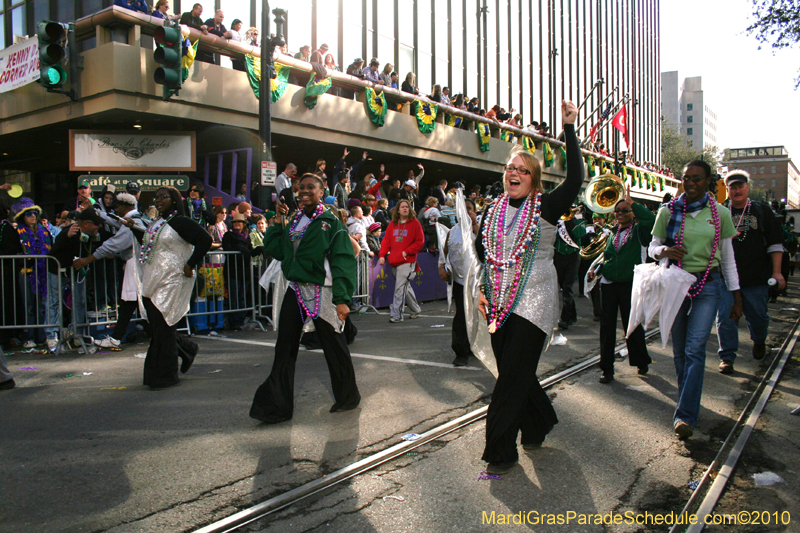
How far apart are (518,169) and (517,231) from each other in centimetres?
37

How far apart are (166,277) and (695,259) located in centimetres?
452

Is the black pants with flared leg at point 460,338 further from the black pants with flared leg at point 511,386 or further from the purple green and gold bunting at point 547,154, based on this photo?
the purple green and gold bunting at point 547,154

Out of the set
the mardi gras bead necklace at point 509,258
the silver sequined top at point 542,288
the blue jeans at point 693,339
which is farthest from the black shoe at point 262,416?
the blue jeans at point 693,339

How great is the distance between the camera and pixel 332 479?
356 centimetres

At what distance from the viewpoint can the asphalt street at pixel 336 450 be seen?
126 inches

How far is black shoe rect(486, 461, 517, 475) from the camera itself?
360cm

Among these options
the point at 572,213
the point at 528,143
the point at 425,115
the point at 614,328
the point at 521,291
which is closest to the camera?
the point at 521,291

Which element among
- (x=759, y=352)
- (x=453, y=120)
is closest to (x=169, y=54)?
(x=759, y=352)

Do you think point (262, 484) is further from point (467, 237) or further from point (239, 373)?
point (239, 373)

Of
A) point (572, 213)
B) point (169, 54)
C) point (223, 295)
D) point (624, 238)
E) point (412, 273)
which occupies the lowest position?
point (223, 295)

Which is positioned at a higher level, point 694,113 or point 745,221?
point 694,113

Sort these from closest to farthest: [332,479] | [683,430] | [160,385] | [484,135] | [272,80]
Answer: [332,479]
[683,430]
[160,385]
[272,80]
[484,135]

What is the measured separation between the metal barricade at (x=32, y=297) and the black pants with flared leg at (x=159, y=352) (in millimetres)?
2727

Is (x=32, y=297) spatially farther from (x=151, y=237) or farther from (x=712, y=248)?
(x=712, y=248)
